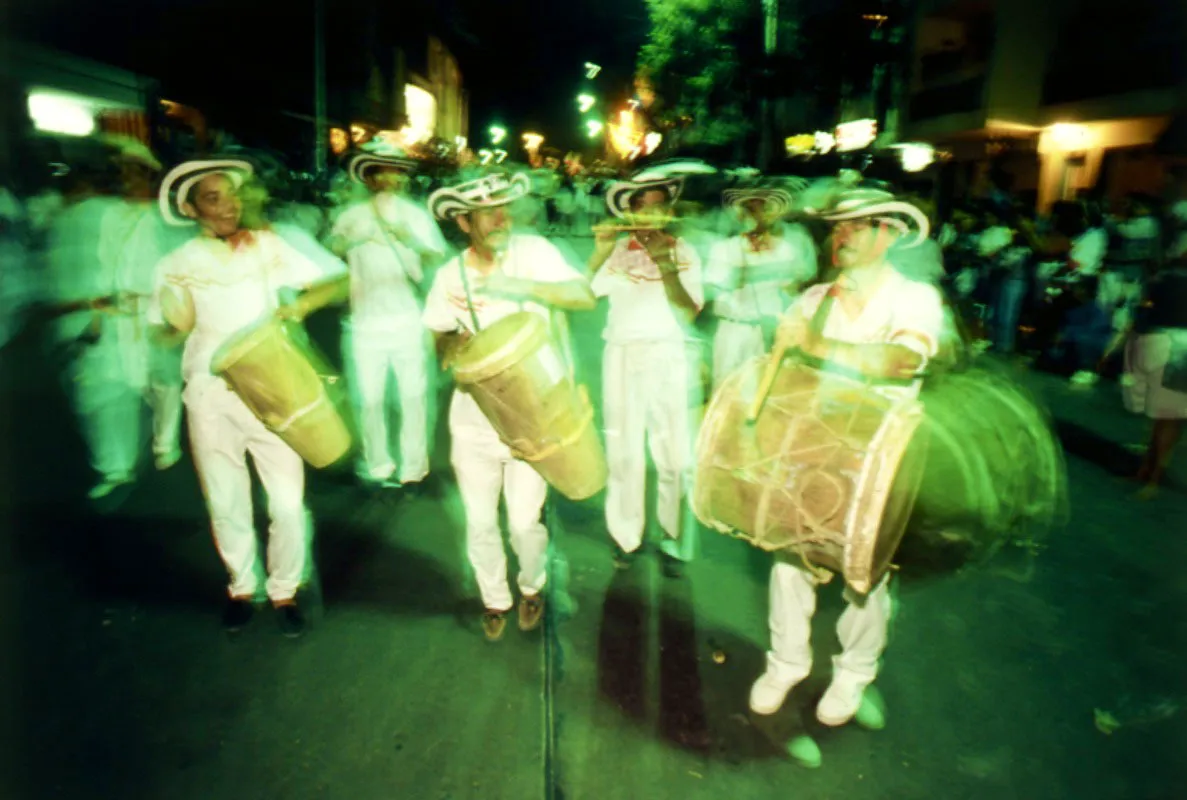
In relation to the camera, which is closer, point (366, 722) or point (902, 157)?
point (366, 722)

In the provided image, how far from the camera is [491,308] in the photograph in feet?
10.8

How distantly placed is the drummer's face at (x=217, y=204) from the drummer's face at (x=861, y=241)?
8.26 ft

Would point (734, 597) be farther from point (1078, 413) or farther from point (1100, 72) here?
point (1100, 72)

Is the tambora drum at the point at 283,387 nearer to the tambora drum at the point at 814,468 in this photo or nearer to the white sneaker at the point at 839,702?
the tambora drum at the point at 814,468

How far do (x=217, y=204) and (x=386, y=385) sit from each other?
2127 mm

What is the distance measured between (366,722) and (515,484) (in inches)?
44.8

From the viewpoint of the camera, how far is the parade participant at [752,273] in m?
5.09

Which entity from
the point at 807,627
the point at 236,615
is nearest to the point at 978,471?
the point at 807,627

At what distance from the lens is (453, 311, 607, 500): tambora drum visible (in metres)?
2.68

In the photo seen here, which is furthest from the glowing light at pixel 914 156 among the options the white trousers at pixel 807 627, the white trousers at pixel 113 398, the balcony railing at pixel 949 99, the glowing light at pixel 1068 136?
the white trousers at pixel 807 627

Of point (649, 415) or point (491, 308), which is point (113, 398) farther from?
point (649, 415)

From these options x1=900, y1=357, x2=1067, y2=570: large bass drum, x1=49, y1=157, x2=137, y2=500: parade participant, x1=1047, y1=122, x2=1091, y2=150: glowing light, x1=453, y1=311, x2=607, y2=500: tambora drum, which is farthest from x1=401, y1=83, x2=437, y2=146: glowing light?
x1=900, y1=357, x2=1067, y2=570: large bass drum

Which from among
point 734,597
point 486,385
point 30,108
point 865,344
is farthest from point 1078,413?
point 30,108

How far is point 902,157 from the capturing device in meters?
18.7
